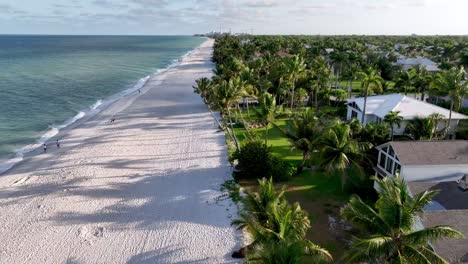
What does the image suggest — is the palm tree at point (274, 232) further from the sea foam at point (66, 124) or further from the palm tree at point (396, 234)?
the sea foam at point (66, 124)

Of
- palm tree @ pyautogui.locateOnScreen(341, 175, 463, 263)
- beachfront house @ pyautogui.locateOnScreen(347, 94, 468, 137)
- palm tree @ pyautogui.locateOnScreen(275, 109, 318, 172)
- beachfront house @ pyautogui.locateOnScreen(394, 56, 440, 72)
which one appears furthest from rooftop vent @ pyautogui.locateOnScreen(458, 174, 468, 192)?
beachfront house @ pyautogui.locateOnScreen(394, 56, 440, 72)

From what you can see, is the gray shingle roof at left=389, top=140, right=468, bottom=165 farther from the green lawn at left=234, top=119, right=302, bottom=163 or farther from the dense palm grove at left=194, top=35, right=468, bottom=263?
the green lawn at left=234, top=119, right=302, bottom=163

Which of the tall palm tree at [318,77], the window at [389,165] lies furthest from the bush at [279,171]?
the tall palm tree at [318,77]

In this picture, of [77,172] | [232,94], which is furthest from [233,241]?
[77,172]

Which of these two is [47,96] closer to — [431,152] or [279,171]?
[279,171]

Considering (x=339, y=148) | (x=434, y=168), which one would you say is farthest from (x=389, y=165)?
(x=339, y=148)

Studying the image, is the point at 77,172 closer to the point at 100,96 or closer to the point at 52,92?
the point at 100,96
